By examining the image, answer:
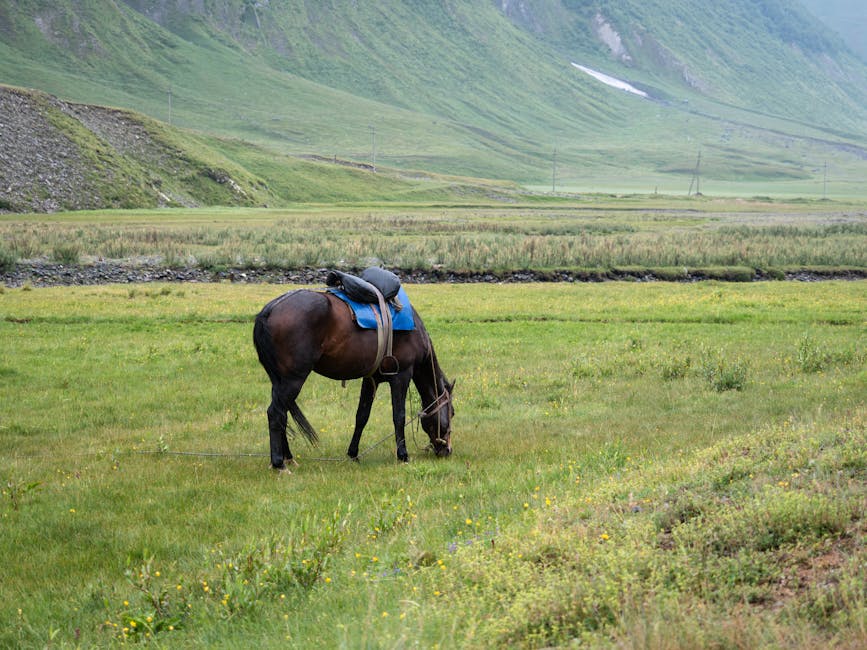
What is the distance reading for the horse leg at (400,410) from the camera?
1351 centimetres

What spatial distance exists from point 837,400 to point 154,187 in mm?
97196

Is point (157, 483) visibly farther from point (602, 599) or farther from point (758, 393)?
point (758, 393)

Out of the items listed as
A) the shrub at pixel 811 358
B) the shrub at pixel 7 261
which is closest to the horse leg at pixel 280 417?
the shrub at pixel 811 358

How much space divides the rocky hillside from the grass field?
247 feet

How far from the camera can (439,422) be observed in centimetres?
1366

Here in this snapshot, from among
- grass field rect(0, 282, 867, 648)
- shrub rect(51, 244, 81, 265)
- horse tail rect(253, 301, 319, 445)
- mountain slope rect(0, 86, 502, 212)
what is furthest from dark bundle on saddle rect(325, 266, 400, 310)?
mountain slope rect(0, 86, 502, 212)

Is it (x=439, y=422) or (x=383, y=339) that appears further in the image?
(x=439, y=422)

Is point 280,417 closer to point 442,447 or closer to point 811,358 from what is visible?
point 442,447

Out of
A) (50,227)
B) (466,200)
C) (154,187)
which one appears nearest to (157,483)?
(50,227)

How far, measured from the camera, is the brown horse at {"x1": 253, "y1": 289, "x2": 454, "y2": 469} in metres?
12.9

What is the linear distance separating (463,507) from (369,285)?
14.0ft

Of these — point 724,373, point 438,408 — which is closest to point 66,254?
point 724,373

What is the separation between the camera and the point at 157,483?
38.8ft

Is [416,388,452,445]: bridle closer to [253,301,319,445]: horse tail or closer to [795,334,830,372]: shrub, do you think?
[253,301,319,445]: horse tail
